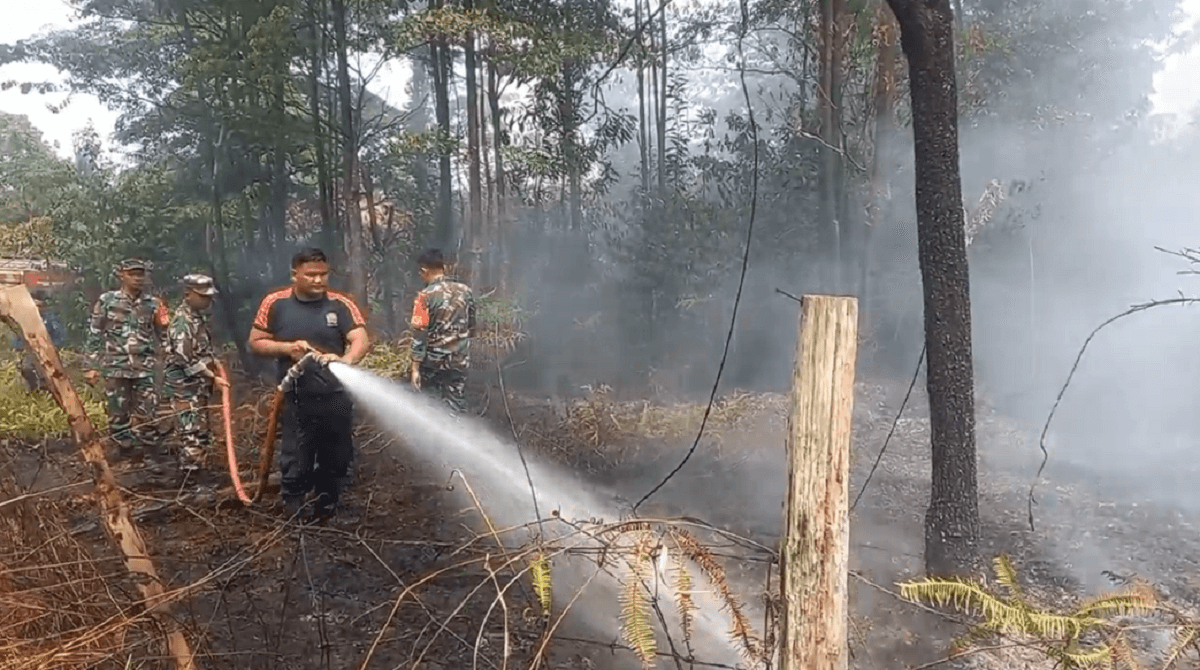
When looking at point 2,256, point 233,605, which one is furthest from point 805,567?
point 2,256

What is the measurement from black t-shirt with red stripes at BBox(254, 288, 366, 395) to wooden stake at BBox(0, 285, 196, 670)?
2.17 m

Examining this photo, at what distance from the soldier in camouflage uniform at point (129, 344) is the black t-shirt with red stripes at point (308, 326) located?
2.07 m

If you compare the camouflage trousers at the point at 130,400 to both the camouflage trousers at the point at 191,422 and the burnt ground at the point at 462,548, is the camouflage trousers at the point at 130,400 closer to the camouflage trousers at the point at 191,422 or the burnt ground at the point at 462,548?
the camouflage trousers at the point at 191,422

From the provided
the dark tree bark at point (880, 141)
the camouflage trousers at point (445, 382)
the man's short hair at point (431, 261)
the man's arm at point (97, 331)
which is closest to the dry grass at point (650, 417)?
the camouflage trousers at point (445, 382)

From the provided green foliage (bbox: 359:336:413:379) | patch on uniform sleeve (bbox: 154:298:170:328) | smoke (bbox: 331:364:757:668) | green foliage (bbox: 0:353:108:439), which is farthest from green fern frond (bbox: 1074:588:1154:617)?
green foliage (bbox: 0:353:108:439)

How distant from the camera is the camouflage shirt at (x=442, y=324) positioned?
601 centimetres

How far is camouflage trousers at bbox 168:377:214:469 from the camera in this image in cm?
604

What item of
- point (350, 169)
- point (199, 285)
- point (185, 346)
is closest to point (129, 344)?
point (185, 346)

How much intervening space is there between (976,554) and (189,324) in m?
5.78

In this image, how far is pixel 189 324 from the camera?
596 centimetres

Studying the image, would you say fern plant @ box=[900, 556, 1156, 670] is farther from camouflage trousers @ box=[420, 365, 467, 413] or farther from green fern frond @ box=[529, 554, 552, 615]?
camouflage trousers @ box=[420, 365, 467, 413]

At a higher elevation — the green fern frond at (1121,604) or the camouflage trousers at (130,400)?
the green fern frond at (1121,604)

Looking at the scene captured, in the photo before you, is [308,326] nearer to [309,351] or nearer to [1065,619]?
[309,351]

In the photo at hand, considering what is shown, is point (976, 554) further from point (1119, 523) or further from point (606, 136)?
point (606, 136)
